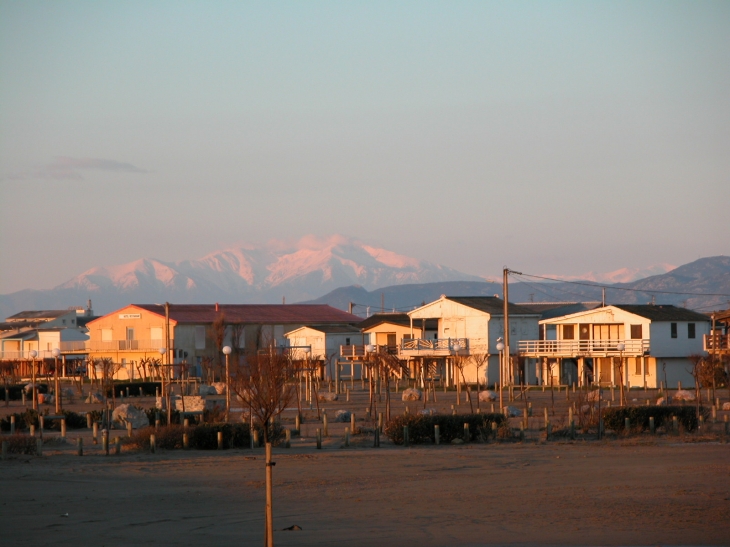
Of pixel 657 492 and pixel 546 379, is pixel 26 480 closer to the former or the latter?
pixel 657 492

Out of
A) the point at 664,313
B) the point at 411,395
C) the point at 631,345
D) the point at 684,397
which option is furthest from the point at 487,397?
the point at 664,313

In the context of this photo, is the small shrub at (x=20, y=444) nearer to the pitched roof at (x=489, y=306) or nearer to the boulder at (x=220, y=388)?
the boulder at (x=220, y=388)

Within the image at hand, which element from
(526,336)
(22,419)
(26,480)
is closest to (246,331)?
(526,336)

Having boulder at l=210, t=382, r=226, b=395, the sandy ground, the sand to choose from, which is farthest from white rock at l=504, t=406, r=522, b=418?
boulder at l=210, t=382, r=226, b=395

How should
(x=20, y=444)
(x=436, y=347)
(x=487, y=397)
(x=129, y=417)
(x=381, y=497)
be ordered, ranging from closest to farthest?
(x=381, y=497) < (x=20, y=444) < (x=129, y=417) < (x=487, y=397) < (x=436, y=347)

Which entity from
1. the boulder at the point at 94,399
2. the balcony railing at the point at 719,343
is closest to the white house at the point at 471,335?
the balcony railing at the point at 719,343

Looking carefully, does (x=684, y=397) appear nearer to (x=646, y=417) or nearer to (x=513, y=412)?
(x=513, y=412)

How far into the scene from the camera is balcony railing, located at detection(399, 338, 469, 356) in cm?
6500

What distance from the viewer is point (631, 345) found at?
5822 centimetres

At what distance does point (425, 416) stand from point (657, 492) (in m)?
10.9

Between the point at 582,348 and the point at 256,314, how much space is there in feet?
110

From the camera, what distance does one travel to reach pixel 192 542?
564 inches

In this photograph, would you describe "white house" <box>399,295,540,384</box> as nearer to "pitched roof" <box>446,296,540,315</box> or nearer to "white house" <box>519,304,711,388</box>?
"pitched roof" <box>446,296,540,315</box>

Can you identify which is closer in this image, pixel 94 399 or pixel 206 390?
pixel 94 399
